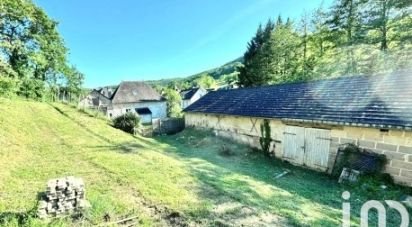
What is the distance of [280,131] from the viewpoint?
1375 cm

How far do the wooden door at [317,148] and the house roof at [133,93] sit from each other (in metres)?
33.2

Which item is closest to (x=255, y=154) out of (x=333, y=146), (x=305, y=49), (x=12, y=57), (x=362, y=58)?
(x=333, y=146)

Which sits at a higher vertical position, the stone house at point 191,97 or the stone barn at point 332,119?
the stone house at point 191,97

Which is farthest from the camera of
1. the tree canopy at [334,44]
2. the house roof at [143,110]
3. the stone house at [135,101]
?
the house roof at [143,110]

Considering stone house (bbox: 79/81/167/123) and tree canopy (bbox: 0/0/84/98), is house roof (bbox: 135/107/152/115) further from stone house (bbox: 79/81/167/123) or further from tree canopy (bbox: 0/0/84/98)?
tree canopy (bbox: 0/0/84/98)

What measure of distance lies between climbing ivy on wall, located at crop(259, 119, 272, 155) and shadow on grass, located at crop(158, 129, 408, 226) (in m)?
0.71

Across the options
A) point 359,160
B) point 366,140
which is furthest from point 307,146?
point 366,140

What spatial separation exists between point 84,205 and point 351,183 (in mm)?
8722

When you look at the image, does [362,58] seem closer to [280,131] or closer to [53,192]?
[280,131]

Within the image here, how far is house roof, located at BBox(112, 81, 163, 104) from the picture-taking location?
134 ft

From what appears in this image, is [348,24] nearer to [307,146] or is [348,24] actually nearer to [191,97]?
[307,146]

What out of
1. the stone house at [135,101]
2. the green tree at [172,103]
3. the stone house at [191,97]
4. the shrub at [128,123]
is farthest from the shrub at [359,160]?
the stone house at [191,97]

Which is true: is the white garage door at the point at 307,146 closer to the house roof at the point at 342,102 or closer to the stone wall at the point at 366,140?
the stone wall at the point at 366,140
